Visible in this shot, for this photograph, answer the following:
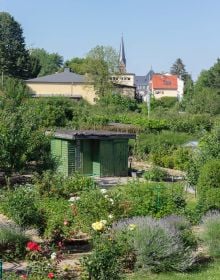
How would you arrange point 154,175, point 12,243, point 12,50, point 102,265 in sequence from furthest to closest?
point 12,50, point 154,175, point 12,243, point 102,265

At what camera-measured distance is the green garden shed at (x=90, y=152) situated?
2398 cm

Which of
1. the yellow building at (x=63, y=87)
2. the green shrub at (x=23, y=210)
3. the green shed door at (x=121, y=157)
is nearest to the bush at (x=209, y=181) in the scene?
the green shrub at (x=23, y=210)

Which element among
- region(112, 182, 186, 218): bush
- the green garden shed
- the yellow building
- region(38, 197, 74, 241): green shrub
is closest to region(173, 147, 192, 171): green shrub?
the green garden shed

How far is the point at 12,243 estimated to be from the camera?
982 cm

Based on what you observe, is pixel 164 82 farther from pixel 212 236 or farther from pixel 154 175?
pixel 212 236

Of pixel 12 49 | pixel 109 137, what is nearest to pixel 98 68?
pixel 12 49

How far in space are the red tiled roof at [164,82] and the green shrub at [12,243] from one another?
115m

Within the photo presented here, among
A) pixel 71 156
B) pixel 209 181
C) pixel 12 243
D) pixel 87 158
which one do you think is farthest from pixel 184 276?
pixel 87 158

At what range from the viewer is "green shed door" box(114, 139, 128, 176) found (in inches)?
968

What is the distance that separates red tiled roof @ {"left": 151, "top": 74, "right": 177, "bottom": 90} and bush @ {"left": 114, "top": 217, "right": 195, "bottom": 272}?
11564 cm

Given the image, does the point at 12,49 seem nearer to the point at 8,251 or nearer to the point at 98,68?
the point at 98,68

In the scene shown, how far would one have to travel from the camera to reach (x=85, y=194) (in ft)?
35.7

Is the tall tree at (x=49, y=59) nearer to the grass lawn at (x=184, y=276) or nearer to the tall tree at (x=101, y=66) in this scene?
the tall tree at (x=101, y=66)

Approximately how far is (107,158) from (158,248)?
50.6 ft
